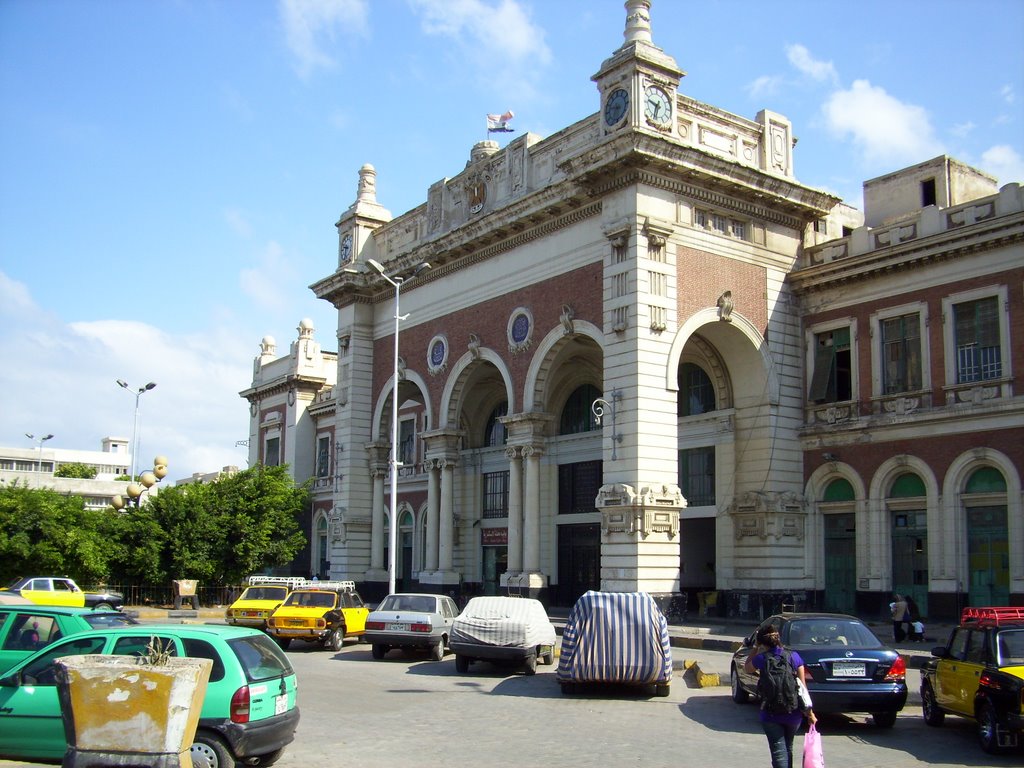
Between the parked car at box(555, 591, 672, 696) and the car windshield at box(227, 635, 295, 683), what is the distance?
6.37 metres

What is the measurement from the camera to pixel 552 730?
13438 mm

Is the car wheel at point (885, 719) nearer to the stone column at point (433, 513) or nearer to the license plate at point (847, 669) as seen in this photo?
the license plate at point (847, 669)

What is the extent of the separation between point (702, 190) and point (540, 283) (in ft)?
18.8

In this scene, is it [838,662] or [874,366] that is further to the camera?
[874,366]

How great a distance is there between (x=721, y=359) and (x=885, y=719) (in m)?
18.7

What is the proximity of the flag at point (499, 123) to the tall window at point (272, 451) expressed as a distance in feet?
87.8

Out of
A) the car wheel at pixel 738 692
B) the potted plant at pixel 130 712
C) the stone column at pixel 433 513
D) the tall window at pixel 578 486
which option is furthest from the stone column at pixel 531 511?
the potted plant at pixel 130 712

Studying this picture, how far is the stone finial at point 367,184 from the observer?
43.2 m

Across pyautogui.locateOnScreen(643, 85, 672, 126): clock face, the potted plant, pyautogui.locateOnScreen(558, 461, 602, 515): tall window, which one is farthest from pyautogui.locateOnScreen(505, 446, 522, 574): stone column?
the potted plant

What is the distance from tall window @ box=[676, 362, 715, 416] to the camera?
32688 mm

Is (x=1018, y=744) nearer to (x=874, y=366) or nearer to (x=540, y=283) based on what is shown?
(x=874, y=366)

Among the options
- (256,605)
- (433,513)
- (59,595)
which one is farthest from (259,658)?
(433,513)

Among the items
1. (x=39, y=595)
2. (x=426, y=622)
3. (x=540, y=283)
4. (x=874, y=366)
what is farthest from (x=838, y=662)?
(x=39, y=595)

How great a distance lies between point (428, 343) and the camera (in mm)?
38188
